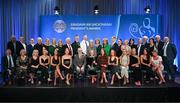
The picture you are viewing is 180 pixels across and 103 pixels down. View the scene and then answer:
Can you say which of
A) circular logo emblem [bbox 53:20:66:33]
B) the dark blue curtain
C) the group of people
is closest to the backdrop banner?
circular logo emblem [bbox 53:20:66:33]

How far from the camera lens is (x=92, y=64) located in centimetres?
948

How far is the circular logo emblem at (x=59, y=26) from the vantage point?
39.1 ft

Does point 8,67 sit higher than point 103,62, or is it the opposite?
point 103,62

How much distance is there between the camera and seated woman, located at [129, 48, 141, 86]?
9195 mm

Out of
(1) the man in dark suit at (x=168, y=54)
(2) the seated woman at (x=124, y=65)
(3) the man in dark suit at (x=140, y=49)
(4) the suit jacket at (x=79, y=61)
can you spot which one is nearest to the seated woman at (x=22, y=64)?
(4) the suit jacket at (x=79, y=61)

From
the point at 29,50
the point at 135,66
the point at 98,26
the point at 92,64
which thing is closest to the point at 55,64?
the point at 92,64

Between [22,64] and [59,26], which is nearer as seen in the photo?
[22,64]

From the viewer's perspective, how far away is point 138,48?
386 inches

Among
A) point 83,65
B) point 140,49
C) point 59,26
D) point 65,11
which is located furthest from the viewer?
point 65,11

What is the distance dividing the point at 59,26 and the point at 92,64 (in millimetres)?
2925

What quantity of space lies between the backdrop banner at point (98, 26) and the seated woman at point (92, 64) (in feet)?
7.96

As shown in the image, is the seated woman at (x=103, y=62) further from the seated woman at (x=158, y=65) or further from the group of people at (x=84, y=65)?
the seated woman at (x=158, y=65)

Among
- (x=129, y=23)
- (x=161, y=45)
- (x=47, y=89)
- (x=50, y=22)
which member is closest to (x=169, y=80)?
(x=161, y=45)

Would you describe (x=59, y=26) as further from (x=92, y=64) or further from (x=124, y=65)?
(x=124, y=65)
